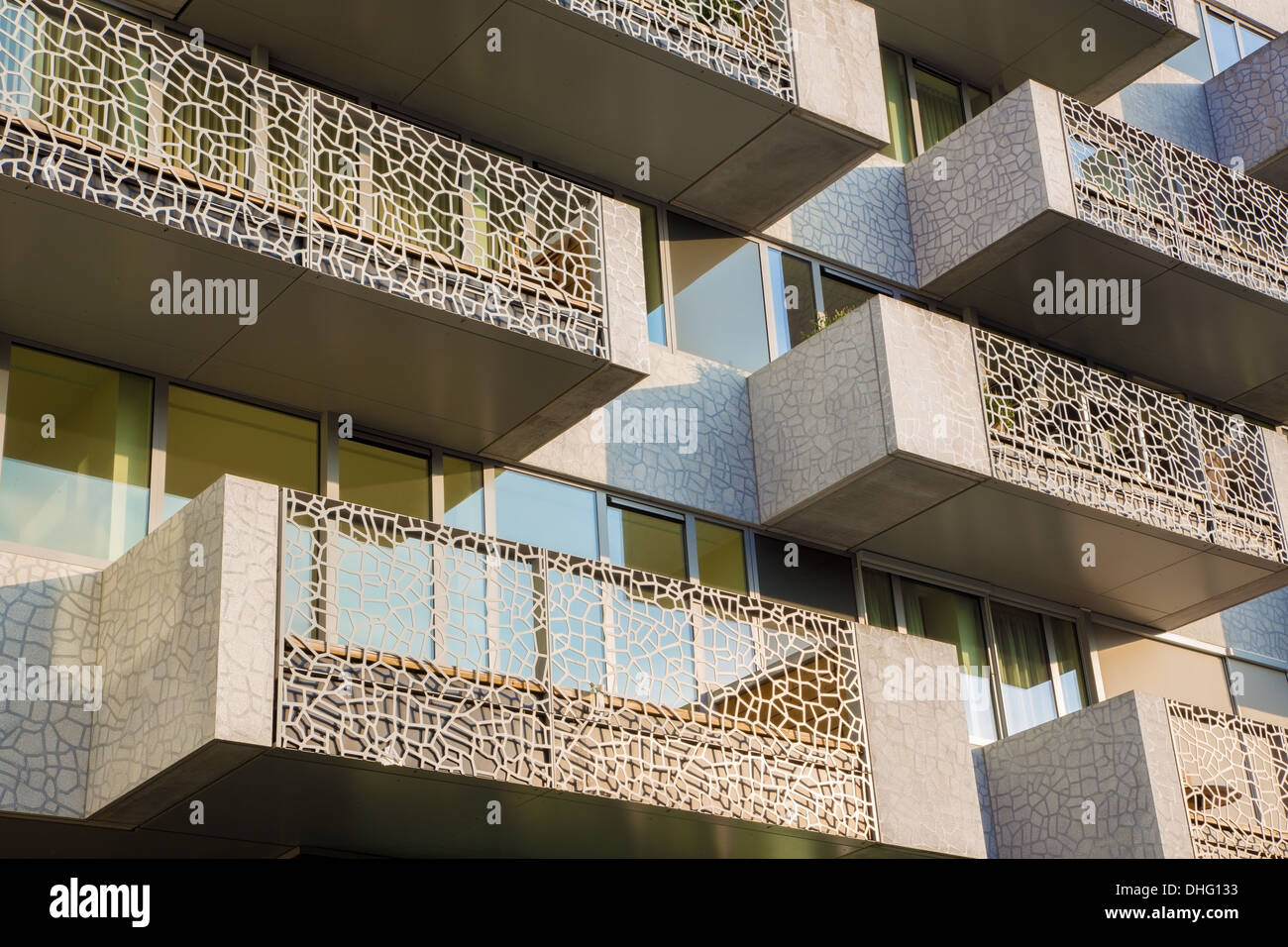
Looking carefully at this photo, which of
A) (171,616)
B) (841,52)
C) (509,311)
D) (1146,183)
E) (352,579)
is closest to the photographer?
(171,616)

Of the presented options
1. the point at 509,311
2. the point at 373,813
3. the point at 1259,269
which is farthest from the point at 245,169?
the point at 1259,269

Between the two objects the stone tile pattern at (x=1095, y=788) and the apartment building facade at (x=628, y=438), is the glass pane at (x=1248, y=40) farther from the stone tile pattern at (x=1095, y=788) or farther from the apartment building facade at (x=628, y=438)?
the stone tile pattern at (x=1095, y=788)

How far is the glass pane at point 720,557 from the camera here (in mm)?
15797

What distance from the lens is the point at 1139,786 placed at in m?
15.1

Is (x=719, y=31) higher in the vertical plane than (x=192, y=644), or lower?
higher

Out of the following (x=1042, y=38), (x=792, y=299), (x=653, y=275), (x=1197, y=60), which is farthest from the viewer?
(x=1197, y=60)

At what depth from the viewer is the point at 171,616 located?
36.3ft

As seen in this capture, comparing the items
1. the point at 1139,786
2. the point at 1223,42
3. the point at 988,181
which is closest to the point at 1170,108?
the point at 1223,42

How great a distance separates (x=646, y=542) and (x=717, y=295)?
286 cm

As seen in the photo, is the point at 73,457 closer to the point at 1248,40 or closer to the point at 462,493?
the point at 462,493

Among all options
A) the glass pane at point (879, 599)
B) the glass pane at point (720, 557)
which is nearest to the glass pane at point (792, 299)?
the glass pane at point (720, 557)

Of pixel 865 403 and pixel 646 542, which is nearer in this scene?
pixel 865 403
